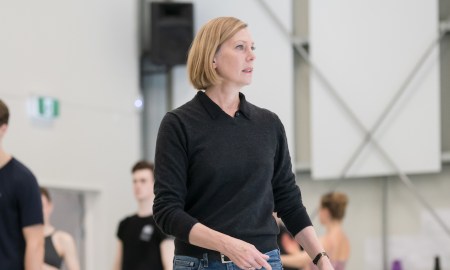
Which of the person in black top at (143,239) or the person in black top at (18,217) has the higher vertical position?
the person in black top at (18,217)

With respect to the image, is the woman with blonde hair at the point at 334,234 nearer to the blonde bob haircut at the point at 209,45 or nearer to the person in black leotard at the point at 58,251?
the person in black leotard at the point at 58,251

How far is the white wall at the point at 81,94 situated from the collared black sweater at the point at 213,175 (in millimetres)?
5369

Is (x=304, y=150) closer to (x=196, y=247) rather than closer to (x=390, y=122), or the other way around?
(x=390, y=122)

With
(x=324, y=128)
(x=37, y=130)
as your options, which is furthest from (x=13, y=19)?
(x=324, y=128)

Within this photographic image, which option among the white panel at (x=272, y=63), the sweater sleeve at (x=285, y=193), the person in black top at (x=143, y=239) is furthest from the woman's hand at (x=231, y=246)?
the white panel at (x=272, y=63)

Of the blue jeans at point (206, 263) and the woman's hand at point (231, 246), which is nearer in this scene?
the woman's hand at point (231, 246)

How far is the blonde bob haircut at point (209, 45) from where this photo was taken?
2449 millimetres

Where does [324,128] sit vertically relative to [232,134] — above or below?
below

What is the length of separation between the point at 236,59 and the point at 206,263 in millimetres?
546

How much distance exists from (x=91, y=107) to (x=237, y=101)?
20.6 feet

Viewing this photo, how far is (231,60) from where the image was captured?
8.09 ft

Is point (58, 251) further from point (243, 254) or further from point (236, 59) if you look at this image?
point (243, 254)

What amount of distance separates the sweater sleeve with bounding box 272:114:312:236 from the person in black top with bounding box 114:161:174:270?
2.81 m

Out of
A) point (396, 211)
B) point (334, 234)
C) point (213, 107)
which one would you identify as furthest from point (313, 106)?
point (213, 107)
